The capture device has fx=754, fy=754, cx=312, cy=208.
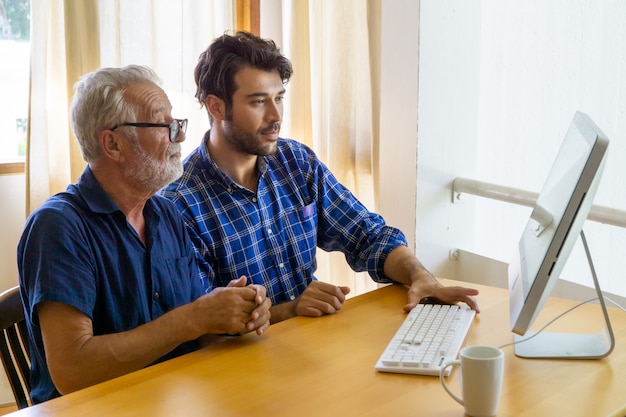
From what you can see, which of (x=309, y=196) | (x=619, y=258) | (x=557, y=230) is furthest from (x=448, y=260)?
(x=557, y=230)

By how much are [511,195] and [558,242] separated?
5.02ft

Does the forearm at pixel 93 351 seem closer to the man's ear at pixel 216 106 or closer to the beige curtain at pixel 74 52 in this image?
the man's ear at pixel 216 106

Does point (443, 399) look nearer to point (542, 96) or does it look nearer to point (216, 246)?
point (216, 246)

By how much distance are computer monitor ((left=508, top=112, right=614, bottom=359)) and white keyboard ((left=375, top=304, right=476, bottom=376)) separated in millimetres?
133

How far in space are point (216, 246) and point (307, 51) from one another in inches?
58.2

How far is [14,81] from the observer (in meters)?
3.13

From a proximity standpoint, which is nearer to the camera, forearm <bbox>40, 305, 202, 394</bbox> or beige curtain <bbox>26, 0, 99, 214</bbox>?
forearm <bbox>40, 305, 202, 394</bbox>

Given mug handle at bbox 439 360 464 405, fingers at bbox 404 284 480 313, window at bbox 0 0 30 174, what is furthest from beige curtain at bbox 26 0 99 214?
mug handle at bbox 439 360 464 405

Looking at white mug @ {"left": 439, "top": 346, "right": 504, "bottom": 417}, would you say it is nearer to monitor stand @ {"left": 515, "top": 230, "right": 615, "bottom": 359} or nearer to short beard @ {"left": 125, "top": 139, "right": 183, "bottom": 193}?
monitor stand @ {"left": 515, "top": 230, "right": 615, "bottom": 359}

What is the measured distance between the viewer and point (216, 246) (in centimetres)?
212

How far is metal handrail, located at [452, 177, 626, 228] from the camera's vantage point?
237 centimetres

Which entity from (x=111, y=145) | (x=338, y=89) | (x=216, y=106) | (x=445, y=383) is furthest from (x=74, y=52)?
(x=445, y=383)

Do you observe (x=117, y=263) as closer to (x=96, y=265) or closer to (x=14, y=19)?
(x=96, y=265)

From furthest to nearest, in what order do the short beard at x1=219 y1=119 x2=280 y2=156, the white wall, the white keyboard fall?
the white wall, the short beard at x1=219 y1=119 x2=280 y2=156, the white keyboard
